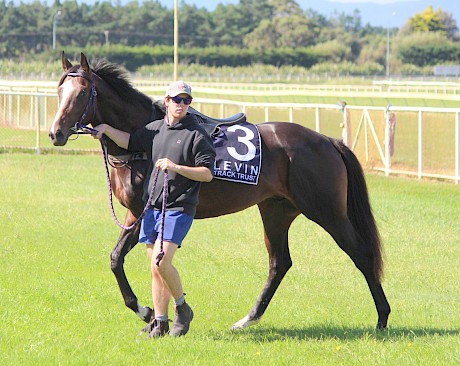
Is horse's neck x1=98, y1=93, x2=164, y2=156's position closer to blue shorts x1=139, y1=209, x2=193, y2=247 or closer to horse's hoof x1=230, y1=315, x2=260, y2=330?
blue shorts x1=139, y1=209, x2=193, y2=247

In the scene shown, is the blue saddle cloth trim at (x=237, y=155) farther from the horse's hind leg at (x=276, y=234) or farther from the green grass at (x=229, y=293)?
the green grass at (x=229, y=293)

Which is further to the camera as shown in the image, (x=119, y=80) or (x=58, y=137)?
(x=119, y=80)

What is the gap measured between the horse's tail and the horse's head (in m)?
2.23

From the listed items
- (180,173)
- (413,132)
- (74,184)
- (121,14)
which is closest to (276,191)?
(180,173)

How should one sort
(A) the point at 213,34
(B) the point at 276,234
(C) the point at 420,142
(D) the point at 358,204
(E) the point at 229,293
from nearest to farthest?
(D) the point at 358,204 < (B) the point at 276,234 < (E) the point at 229,293 < (C) the point at 420,142 < (A) the point at 213,34

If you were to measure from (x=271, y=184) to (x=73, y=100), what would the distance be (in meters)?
1.76

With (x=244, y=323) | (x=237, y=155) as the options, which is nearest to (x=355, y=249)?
(x=244, y=323)

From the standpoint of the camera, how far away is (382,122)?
22.4m

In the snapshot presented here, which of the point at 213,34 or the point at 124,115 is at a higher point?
the point at 213,34

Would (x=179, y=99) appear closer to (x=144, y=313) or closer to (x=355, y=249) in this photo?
(x=144, y=313)

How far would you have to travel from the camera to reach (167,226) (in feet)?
22.4

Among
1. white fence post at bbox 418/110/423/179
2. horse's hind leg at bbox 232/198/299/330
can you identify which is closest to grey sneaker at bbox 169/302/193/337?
horse's hind leg at bbox 232/198/299/330

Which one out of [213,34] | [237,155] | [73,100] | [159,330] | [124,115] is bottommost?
[159,330]

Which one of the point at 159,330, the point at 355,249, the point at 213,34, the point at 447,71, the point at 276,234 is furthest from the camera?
the point at 213,34
